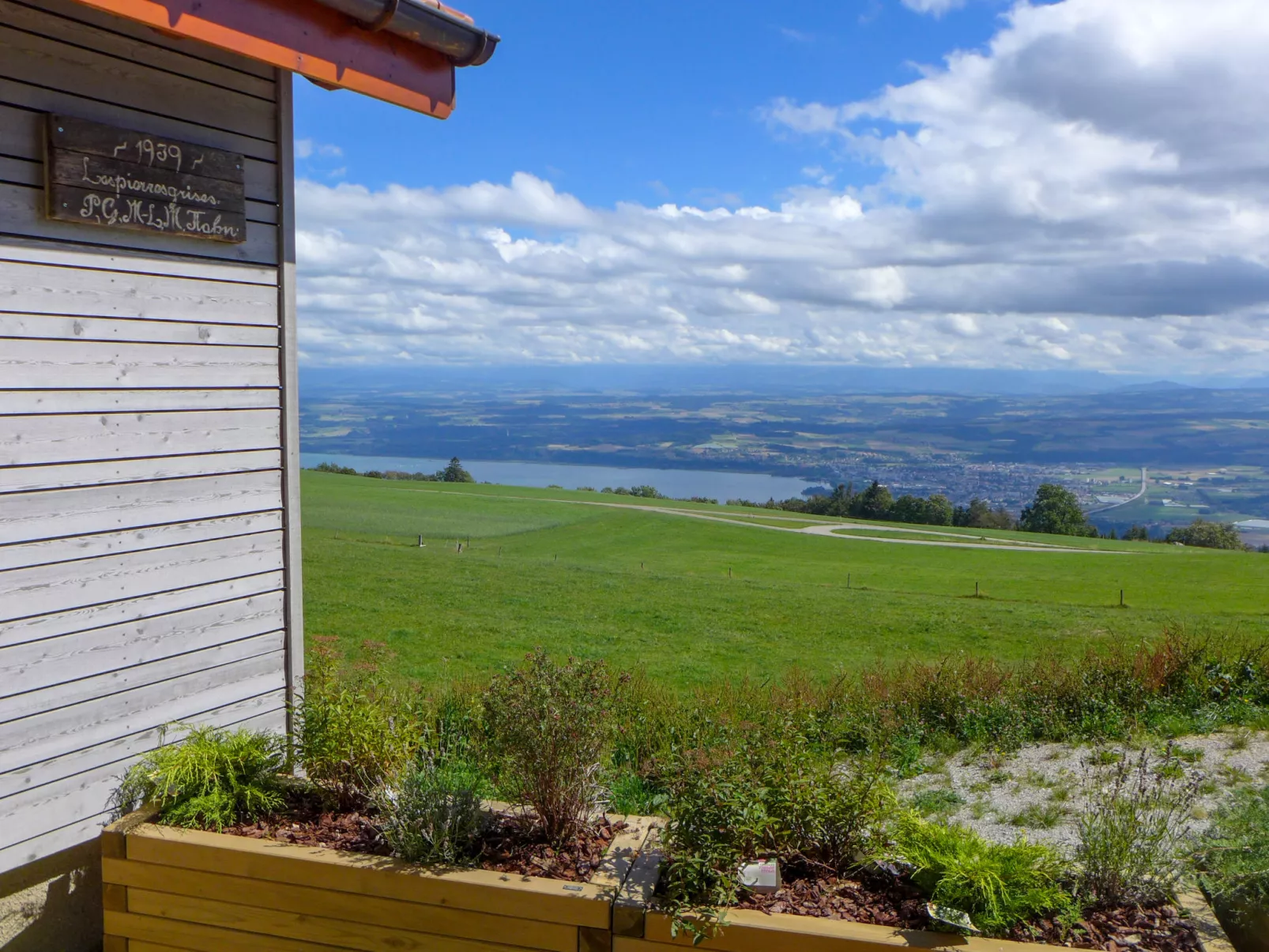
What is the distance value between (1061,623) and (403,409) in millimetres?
174594

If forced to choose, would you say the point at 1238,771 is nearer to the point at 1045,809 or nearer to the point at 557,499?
the point at 1045,809

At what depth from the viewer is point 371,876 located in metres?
3.32

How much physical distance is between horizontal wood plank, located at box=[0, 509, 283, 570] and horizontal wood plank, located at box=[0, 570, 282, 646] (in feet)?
0.74

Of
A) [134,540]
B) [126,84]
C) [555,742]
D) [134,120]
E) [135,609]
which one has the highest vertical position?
[126,84]

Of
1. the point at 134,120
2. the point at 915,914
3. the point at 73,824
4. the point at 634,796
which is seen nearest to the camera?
the point at 915,914

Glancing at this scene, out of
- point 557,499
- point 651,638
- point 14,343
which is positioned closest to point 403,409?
point 557,499

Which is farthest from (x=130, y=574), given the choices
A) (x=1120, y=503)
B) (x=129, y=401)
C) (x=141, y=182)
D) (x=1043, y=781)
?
(x=1120, y=503)

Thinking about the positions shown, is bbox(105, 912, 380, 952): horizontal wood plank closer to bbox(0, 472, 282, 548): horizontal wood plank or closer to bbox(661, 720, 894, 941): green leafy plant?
bbox(661, 720, 894, 941): green leafy plant

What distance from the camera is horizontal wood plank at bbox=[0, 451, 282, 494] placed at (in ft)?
12.2

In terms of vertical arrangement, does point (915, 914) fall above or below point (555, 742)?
below

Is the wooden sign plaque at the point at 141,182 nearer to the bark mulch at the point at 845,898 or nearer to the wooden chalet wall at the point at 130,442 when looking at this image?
the wooden chalet wall at the point at 130,442

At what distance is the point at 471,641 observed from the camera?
48.3ft

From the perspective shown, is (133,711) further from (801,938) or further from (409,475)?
(409,475)

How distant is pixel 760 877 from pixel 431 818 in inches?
49.4
